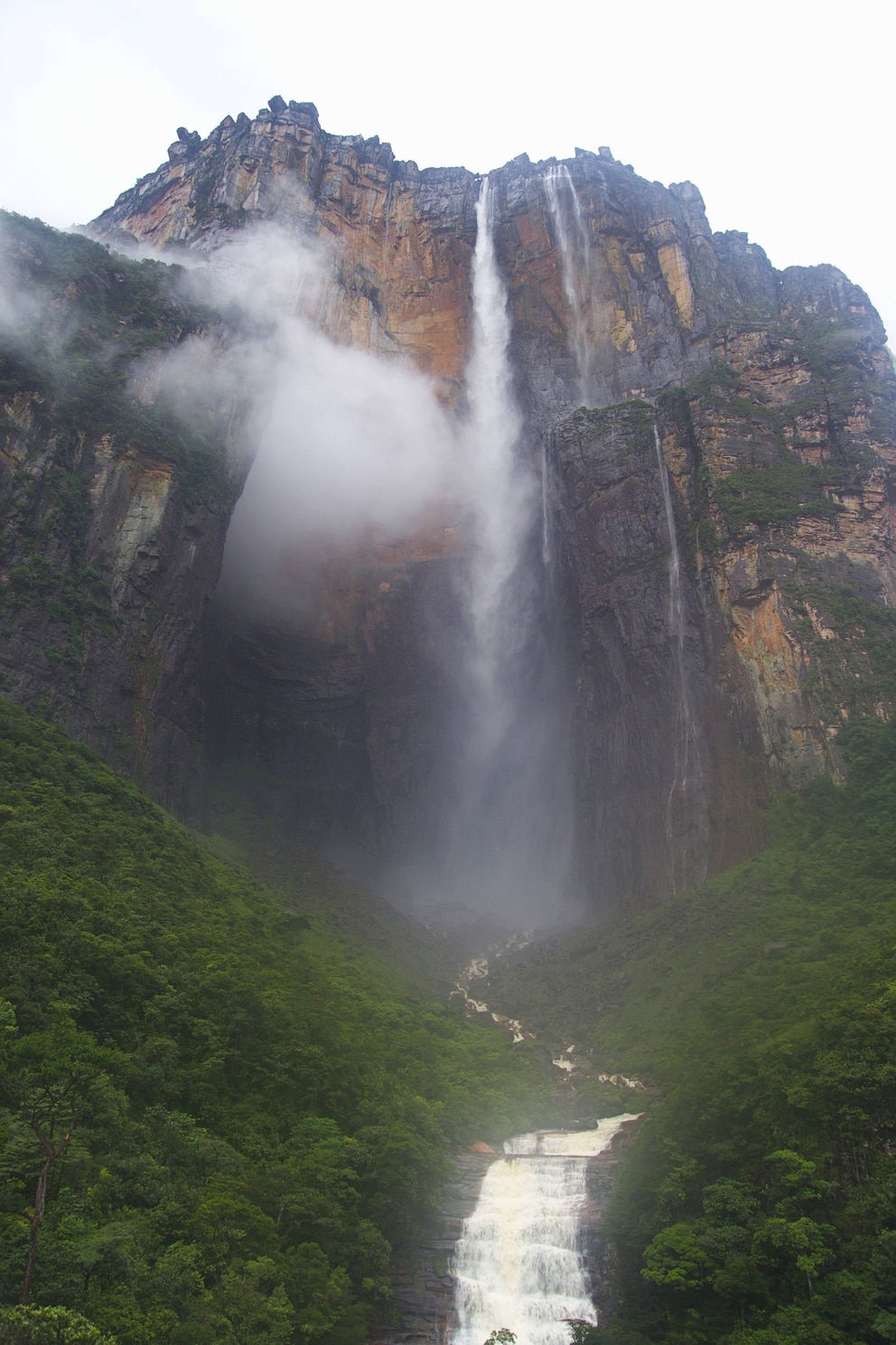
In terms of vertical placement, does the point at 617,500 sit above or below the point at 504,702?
above

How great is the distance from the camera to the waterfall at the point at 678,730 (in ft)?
117

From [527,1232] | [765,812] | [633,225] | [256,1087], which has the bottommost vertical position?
[527,1232]

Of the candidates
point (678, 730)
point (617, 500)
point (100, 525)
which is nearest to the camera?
point (100, 525)

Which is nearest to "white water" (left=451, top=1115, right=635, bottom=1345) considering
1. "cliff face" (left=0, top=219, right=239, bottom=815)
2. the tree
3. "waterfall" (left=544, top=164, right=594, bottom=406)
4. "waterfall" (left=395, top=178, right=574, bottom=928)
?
the tree

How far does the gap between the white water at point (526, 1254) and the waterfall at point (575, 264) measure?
43356 millimetres

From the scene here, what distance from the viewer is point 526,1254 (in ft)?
56.0

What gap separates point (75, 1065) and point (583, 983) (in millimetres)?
22720

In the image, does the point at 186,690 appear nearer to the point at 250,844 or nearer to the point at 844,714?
the point at 250,844

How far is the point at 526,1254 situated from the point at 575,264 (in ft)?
178

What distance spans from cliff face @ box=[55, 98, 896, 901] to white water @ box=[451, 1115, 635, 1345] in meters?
17.3

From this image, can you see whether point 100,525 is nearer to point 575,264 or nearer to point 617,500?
point 617,500

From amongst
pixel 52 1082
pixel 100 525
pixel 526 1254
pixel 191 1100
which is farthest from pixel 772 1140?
pixel 100 525

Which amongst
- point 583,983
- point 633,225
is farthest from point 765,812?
A: point 633,225

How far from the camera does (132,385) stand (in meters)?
38.3
